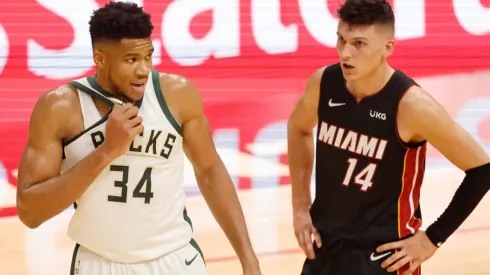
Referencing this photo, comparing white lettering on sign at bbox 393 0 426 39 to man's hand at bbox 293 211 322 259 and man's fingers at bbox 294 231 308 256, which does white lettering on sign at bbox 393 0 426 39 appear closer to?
man's hand at bbox 293 211 322 259

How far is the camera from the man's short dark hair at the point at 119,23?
123 inches

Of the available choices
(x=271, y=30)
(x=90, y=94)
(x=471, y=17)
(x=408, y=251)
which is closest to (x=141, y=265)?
(x=90, y=94)

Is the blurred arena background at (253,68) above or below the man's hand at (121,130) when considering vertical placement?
below

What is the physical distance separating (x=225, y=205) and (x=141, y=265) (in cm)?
43

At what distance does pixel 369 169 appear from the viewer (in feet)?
11.0

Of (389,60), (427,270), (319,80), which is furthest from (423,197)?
(319,80)

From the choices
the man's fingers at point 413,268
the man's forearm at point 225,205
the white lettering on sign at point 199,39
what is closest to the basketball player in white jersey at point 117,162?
the man's forearm at point 225,205

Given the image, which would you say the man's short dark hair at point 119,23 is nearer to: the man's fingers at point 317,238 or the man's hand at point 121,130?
the man's hand at point 121,130

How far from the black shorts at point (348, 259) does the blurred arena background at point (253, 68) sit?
1.84 meters

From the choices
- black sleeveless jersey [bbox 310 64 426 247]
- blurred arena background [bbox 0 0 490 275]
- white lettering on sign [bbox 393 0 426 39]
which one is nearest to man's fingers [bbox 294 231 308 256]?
black sleeveless jersey [bbox 310 64 426 247]

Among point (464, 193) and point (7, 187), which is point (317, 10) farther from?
point (464, 193)

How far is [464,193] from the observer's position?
3.27 m

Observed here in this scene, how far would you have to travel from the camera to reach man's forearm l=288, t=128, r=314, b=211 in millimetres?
3709

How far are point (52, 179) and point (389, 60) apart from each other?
14.7 feet
